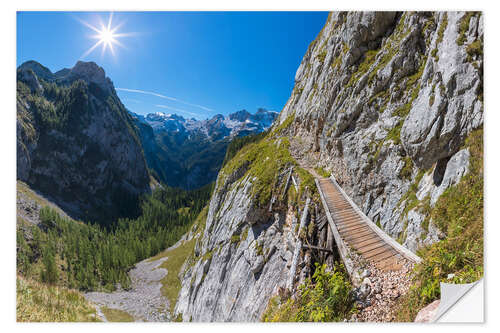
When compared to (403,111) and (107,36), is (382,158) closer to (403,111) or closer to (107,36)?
(403,111)

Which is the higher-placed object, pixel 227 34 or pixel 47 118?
pixel 47 118

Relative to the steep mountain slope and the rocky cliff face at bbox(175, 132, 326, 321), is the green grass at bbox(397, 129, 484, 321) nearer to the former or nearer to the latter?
the steep mountain slope

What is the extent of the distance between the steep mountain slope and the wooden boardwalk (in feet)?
1.96

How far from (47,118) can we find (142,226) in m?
102

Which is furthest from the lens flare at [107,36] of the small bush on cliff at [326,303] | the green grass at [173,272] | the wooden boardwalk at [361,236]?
the green grass at [173,272]

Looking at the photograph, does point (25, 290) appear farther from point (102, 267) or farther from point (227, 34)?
point (102, 267)

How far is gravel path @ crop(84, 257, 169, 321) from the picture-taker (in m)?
47.6

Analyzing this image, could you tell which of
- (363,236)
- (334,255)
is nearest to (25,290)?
(334,255)

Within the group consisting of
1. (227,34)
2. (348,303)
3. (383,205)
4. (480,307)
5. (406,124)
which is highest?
(227,34)

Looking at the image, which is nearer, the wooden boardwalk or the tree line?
the wooden boardwalk

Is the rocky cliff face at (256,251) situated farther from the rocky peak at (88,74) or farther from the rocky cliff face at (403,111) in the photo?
the rocky peak at (88,74)

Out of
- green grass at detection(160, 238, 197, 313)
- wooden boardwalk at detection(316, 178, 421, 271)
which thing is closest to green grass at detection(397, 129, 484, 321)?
wooden boardwalk at detection(316, 178, 421, 271)

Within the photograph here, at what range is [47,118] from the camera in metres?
132
